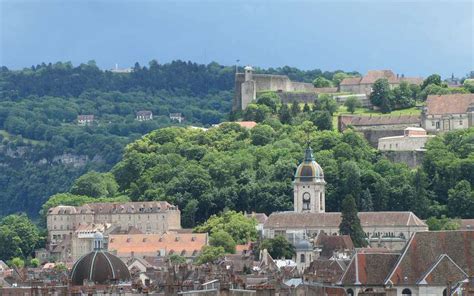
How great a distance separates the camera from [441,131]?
16012cm

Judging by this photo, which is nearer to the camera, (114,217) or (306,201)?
(306,201)

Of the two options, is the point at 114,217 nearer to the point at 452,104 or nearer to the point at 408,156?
the point at 408,156

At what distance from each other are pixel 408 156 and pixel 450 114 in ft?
27.1

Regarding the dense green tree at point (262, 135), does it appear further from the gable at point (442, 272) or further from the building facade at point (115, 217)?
the gable at point (442, 272)

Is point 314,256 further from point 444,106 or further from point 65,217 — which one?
point 444,106

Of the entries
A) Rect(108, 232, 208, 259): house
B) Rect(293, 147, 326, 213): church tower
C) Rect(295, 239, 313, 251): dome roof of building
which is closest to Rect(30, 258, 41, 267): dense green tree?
Rect(108, 232, 208, 259): house

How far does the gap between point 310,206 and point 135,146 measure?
3377 centimetres

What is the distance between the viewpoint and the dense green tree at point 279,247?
118812mm

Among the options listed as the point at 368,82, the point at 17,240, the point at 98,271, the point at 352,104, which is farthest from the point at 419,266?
the point at 368,82

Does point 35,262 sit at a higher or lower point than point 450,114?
lower

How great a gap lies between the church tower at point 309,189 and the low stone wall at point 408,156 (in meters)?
15.3

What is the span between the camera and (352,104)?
174625 millimetres

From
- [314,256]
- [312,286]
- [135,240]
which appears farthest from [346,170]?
[312,286]

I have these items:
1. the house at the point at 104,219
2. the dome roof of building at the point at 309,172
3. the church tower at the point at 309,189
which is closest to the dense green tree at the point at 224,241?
the church tower at the point at 309,189
